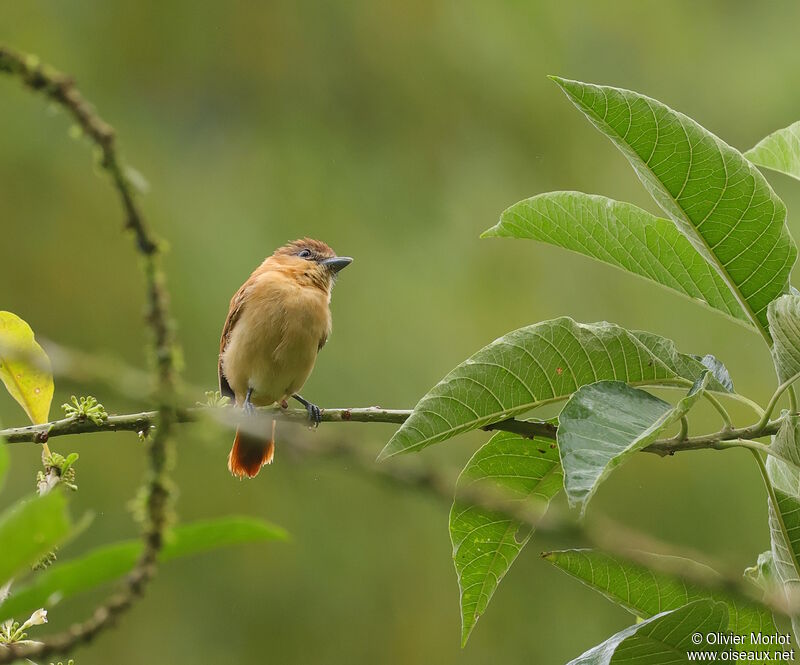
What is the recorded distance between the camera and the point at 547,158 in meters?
9.38

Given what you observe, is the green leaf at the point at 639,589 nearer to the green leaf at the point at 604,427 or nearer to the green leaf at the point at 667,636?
the green leaf at the point at 667,636

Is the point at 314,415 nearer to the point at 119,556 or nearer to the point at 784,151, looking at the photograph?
the point at 784,151

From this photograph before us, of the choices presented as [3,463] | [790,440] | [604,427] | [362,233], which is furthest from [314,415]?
[362,233]

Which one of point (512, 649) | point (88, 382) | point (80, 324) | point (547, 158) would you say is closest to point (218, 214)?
point (80, 324)

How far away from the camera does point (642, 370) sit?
1640 mm

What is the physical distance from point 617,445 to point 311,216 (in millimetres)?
7243

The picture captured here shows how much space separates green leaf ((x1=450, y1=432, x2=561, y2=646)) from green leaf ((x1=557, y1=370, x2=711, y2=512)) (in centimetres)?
20

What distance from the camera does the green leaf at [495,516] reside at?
1.64 metres

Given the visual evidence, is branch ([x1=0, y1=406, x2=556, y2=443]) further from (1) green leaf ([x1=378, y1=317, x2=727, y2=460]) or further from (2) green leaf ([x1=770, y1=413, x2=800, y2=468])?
(2) green leaf ([x1=770, y1=413, x2=800, y2=468])

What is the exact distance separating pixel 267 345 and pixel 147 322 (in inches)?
109

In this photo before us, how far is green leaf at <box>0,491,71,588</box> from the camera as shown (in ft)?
2.63

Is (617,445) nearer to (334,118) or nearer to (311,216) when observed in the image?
(311,216)

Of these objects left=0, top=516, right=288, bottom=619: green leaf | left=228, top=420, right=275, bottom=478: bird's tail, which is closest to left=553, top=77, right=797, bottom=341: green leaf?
left=0, top=516, right=288, bottom=619: green leaf

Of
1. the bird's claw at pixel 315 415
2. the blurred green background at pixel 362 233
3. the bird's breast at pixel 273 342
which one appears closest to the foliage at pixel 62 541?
the bird's claw at pixel 315 415
